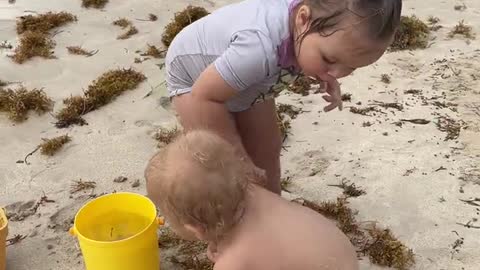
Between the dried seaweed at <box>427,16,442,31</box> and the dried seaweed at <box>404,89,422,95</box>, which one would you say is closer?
the dried seaweed at <box>404,89,422,95</box>

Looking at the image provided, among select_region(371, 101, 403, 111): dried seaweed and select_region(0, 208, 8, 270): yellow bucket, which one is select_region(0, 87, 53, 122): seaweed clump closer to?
select_region(0, 208, 8, 270): yellow bucket

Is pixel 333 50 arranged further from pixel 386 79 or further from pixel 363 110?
pixel 386 79

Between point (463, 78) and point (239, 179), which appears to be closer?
point (239, 179)

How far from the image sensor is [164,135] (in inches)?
133

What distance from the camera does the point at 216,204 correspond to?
5.59ft

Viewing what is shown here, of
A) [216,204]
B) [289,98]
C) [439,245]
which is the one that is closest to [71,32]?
[289,98]

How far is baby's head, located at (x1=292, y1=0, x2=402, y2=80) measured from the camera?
6.18 feet

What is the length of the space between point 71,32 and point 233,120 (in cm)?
236

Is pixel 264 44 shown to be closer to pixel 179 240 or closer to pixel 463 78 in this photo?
pixel 179 240

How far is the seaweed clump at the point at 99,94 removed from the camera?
11.6ft

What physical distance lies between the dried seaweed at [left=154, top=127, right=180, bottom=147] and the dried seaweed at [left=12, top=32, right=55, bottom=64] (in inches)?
42.7

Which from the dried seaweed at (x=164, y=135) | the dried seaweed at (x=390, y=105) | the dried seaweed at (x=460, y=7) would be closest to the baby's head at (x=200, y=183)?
the dried seaweed at (x=164, y=135)

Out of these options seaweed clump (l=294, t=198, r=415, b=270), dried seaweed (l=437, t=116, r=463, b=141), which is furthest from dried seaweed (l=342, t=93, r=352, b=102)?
seaweed clump (l=294, t=198, r=415, b=270)

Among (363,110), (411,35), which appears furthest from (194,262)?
(411,35)
